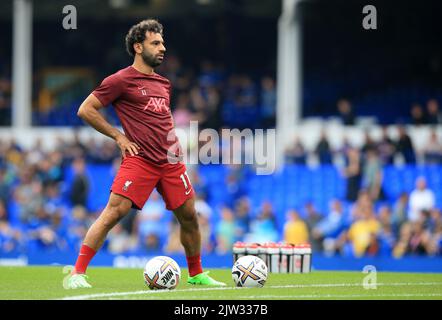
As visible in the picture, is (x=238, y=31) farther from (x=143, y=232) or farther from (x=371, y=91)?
(x=143, y=232)

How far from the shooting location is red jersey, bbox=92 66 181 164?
11562 millimetres

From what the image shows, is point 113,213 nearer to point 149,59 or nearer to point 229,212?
point 149,59

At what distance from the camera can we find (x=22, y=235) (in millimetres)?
24562

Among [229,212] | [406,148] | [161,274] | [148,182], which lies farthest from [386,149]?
[161,274]

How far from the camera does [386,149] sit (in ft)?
78.1

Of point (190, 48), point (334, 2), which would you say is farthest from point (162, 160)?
point (190, 48)

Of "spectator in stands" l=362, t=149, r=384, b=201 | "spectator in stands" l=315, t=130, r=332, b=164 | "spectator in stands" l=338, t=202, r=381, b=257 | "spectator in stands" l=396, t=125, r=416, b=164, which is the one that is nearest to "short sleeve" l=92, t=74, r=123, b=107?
"spectator in stands" l=338, t=202, r=381, b=257

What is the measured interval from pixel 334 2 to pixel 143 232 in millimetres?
9249

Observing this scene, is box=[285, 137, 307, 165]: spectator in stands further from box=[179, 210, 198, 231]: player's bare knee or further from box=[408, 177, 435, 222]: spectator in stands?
box=[179, 210, 198, 231]: player's bare knee

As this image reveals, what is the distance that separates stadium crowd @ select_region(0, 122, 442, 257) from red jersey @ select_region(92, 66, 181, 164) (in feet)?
32.7

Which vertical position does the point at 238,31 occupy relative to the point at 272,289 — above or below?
above

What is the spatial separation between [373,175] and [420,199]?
138 cm

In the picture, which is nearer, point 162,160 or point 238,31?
point 162,160

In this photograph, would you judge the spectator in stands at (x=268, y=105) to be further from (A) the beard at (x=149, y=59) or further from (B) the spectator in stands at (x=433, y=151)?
(A) the beard at (x=149, y=59)
